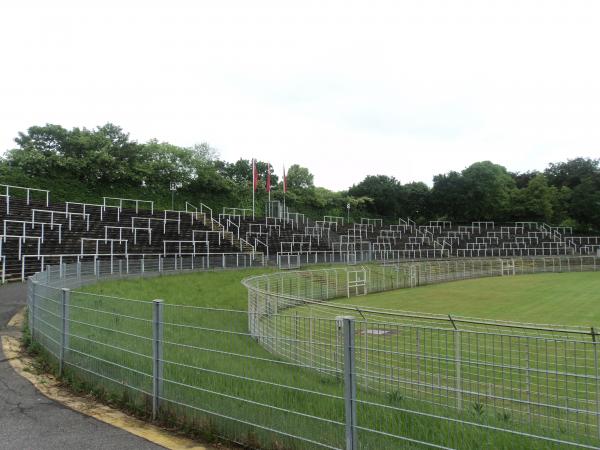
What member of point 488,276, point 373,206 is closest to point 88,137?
point 488,276

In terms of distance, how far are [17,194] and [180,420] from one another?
36980 mm

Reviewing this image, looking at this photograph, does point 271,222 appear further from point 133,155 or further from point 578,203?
point 578,203

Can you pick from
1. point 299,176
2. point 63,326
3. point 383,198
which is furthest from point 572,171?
point 63,326

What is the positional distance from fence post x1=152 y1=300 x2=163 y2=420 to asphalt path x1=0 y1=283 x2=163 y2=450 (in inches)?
19.0

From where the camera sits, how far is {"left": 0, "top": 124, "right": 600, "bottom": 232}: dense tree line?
44547 mm

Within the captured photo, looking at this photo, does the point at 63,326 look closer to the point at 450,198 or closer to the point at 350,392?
the point at 350,392

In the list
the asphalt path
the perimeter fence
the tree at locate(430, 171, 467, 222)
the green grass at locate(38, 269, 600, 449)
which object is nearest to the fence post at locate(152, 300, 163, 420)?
the green grass at locate(38, 269, 600, 449)

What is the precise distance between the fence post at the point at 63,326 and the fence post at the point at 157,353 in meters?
2.22

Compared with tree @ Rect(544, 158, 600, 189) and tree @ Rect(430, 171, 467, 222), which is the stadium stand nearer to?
tree @ Rect(430, 171, 467, 222)

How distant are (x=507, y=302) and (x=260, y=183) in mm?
48685

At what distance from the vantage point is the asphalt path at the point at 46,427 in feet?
15.2

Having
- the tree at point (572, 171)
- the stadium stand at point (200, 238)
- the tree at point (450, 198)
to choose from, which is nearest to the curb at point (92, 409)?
the stadium stand at point (200, 238)

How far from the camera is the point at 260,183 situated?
216 feet

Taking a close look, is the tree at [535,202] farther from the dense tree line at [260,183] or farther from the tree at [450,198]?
the tree at [450,198]
